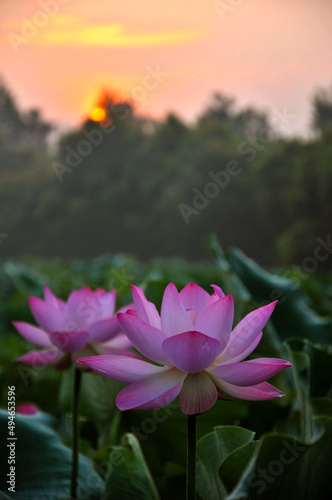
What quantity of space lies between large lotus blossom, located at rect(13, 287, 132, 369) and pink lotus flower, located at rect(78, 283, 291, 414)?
12 centimetres

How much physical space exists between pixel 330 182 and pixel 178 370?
822 inches

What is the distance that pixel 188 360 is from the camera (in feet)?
1.12

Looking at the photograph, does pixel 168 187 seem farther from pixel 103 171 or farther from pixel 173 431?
pixel 173 431

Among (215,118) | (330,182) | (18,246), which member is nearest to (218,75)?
(215,118)

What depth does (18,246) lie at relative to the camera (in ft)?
76.4

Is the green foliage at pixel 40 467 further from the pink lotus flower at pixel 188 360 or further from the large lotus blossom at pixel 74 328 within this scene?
the pink lotus flower at pixel 188 360

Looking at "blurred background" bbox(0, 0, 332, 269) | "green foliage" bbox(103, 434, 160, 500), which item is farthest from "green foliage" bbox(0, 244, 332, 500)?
"blurred background" bbox(0, 0, 332, 269)

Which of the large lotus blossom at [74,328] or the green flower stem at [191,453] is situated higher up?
the large lotus blossom at [74,328]

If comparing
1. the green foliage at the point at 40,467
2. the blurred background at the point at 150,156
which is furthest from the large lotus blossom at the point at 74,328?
the blurred background at the point at 150,156

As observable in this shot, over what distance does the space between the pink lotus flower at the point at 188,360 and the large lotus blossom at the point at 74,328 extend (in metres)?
0.12

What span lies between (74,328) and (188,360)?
18cm

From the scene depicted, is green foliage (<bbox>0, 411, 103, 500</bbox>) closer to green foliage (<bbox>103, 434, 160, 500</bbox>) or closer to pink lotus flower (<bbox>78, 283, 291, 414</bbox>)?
green foliage (<bbox>103, 434, 160, 500</bbox>)

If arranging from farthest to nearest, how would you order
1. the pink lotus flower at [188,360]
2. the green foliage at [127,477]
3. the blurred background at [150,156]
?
1. the blurred background at [150,156]
2. the green foliage at [127,477]
3. the pink lotus flower at [188,360]

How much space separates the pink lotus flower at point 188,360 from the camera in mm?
337
